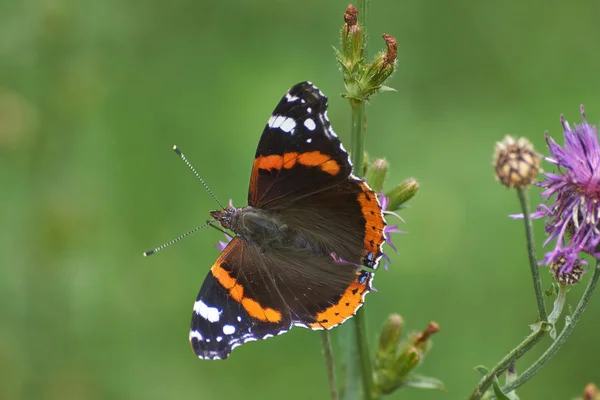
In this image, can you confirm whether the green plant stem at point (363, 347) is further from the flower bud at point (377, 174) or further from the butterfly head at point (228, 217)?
the butterfly head at point (228, 217)

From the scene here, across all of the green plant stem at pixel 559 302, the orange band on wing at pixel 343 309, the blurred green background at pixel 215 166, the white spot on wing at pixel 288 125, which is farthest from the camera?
the blurred green background at pixel 215 166

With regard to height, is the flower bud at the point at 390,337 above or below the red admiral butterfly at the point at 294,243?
below

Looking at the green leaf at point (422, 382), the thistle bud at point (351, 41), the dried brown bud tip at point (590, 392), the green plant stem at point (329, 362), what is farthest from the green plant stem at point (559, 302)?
the thistle bud at point (351, 41)

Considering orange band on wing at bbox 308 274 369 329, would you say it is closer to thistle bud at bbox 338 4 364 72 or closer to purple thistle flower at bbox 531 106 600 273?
purple thistle flower at bbox 531 106 600 273

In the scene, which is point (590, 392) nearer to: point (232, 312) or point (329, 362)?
point (329, 362)

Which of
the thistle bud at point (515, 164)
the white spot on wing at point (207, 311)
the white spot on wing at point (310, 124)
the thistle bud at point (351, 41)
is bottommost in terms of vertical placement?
the white spot on wing at point (207, 311)

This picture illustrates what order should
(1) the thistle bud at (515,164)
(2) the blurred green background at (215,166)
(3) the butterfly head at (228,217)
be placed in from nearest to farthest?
(1) the thistle bud at (515,164) → (3) the butterfly head at (228,217) → (2) the blurred green background at (215,166)

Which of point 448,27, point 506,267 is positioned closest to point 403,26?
point 448,27
